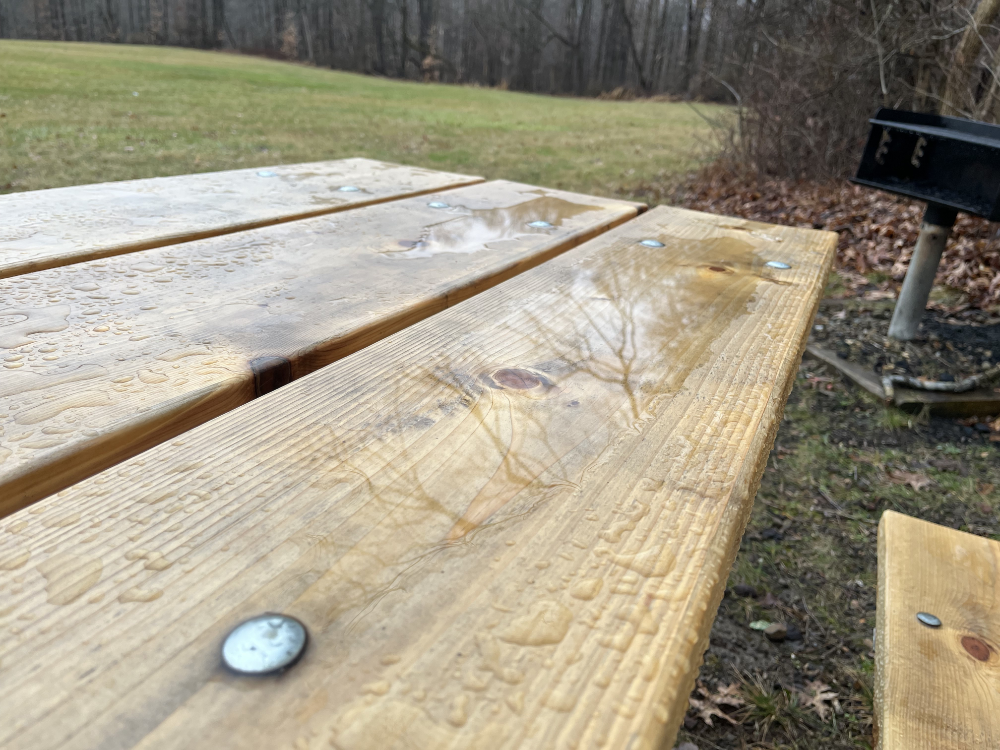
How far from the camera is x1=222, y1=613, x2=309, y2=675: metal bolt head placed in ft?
1.30

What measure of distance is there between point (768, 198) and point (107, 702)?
7.33 m

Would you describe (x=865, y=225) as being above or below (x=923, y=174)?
below

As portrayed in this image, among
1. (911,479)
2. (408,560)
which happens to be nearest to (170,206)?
(408,560)

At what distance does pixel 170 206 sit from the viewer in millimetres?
1524

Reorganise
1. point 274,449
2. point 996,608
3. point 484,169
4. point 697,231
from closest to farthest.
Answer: point 274,449, point 996,608, point 697,231, point 484,169

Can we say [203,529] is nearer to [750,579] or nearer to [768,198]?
[750,579]

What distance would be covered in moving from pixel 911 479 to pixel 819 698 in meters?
1.32

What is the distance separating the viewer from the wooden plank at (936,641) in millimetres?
922

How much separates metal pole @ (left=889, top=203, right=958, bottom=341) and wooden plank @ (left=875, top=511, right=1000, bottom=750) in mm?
2665

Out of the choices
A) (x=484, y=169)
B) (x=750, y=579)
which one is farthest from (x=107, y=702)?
(x=484, y=169)

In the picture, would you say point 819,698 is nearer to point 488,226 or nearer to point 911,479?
point 911,479

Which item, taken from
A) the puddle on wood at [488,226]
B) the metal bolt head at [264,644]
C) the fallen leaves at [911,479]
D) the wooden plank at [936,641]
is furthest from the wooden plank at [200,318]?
the fallen leaves at [911,479]

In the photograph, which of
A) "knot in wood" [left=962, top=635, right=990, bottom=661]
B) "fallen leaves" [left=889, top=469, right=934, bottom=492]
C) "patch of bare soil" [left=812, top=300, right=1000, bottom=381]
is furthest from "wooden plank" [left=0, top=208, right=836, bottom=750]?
"patch of bare soil" [left=812, top=300, right=1000, bottom=381]

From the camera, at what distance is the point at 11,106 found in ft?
31.4
